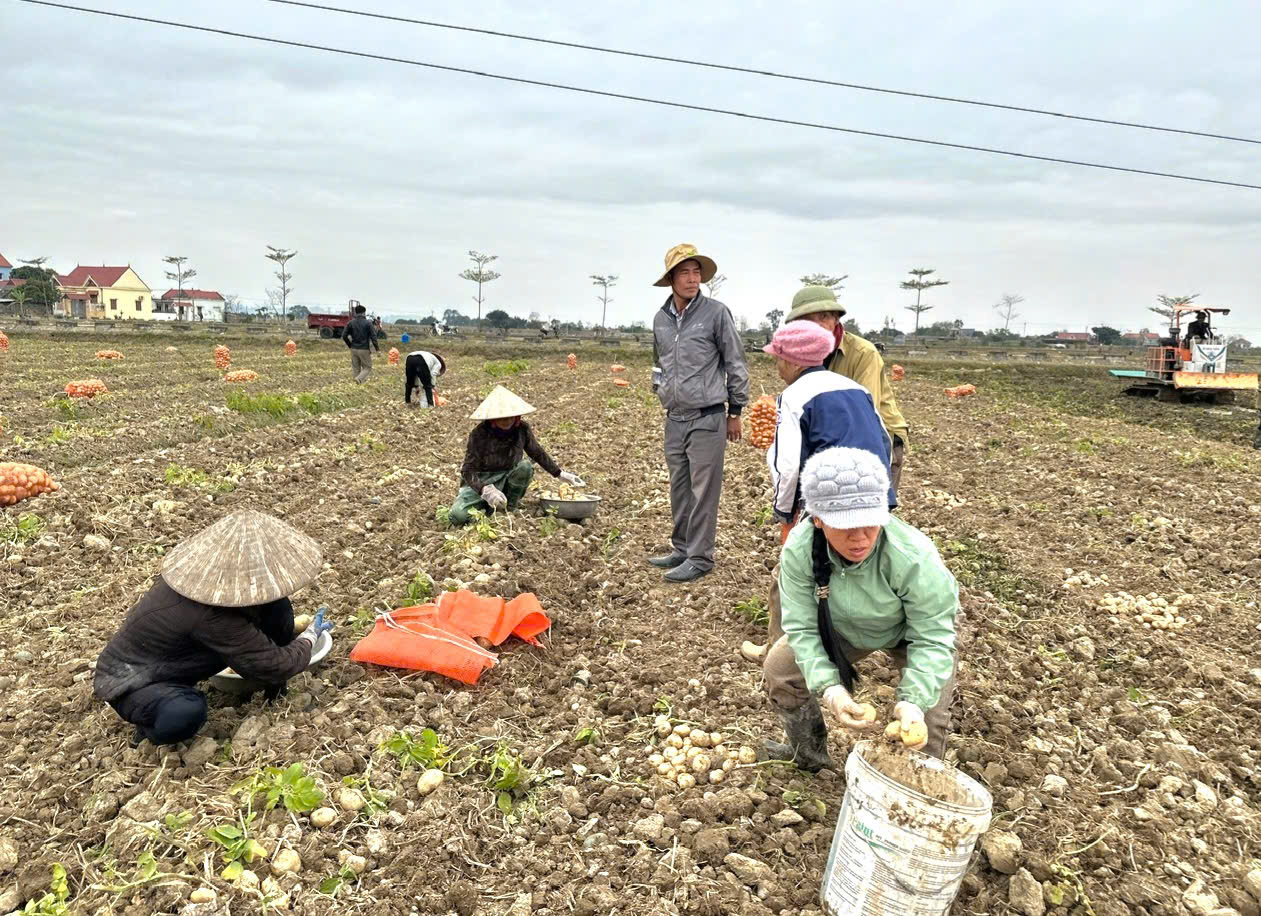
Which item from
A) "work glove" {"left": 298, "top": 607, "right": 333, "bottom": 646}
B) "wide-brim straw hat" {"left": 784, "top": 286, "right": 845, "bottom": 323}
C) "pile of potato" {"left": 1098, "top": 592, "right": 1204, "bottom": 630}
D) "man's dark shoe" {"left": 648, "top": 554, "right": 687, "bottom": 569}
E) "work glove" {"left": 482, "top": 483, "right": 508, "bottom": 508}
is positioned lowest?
"pile of potato" {"left": 1098, "top": 592, "right": 1204, "bottom": 630}

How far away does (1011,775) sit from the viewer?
3.56m

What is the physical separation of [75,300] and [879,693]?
91.3m

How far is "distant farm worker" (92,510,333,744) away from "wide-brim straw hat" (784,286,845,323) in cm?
263

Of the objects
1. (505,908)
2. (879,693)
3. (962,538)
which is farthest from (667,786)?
(962,538)

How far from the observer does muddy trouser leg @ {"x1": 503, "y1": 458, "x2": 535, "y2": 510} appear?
23.0 feet

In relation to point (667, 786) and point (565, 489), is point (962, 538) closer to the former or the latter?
point (565, 489)

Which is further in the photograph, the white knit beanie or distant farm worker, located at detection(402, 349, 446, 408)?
distant farm worker, located at detection(402, 349, 446, 408)

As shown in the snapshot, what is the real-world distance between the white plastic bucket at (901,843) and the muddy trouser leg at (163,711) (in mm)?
2644

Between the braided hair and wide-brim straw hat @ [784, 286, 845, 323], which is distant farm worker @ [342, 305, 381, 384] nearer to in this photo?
wide-brim straw hat @ [784, 286, 845, 323]

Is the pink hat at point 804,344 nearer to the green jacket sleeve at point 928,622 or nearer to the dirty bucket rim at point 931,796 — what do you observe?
the green jacket sleeve at point 928,622

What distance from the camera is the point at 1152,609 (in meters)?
5.47

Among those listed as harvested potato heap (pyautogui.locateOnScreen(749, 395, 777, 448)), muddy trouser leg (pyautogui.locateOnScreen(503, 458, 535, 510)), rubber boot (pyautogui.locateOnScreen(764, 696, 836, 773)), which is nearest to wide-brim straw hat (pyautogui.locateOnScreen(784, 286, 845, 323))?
rubber boot (pyautogui.locateOnScreen(764, 696, 836, 773))

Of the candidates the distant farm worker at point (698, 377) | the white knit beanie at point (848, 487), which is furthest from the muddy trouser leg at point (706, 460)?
the white knit beanie at point (848, 487)

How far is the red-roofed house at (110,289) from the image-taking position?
3125 inches
